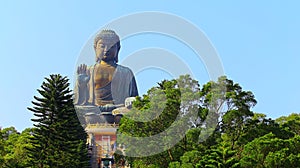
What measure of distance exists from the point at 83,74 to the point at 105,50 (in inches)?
114

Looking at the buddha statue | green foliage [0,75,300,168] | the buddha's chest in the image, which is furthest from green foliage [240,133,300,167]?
the buddha's chest

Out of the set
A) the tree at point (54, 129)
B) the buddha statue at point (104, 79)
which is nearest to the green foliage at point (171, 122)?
the tree at point (54, 129)

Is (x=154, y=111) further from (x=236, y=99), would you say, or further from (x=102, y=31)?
(x=102, y=31)

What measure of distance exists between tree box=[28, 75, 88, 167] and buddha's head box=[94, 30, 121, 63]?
2094 cm

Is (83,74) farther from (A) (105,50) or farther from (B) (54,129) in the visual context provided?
(B) (54,129)

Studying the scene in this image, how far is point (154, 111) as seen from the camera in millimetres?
21016

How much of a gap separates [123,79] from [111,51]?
9.26ft

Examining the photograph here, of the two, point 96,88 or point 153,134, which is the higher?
point 96,88

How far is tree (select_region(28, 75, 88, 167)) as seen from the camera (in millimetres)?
21172

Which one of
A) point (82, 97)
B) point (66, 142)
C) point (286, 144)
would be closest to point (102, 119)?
point (82, 97)

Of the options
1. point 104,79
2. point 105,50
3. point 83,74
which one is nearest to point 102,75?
point 104,79

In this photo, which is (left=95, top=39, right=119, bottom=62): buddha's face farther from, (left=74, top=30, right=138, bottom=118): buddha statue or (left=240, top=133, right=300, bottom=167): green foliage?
(left=240, top=133, right=300, bottom=167): green foliage

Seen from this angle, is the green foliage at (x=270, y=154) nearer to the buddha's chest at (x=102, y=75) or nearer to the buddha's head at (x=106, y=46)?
the buddha's chest at (x=102, y=75)

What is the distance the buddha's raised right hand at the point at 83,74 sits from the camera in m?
42.6
